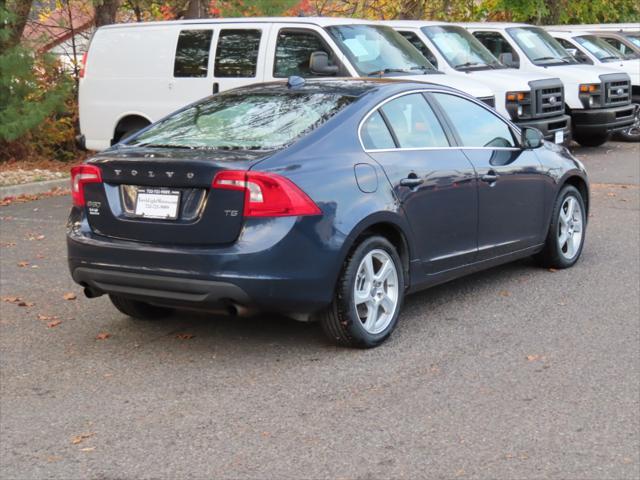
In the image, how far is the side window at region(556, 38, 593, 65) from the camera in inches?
785

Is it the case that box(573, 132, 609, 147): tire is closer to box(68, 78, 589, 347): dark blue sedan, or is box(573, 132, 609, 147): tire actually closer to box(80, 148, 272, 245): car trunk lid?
box(68, 78, 589, 347): dark blue sedan

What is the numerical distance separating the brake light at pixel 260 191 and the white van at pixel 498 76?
9.36m

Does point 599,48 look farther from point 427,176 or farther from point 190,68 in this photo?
point 427,176

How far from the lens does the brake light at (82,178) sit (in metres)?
6.35

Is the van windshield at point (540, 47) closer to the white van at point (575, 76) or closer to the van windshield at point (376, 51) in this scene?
the white van at point (575, 76)

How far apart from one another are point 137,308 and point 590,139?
13.8 m

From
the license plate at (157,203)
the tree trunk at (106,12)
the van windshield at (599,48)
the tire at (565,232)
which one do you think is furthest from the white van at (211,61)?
the van windshield at (599,48)

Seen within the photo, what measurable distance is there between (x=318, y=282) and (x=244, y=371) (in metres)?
0.65

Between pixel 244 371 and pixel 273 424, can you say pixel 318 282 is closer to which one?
pixel 244 371

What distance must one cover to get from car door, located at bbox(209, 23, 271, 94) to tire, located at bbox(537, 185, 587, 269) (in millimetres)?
5145

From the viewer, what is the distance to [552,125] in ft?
53.5

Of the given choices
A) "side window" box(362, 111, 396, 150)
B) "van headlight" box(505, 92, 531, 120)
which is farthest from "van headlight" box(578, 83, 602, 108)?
"side window" box(362, 111, 396, 150)

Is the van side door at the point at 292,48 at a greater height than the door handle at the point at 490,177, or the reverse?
the van side door at the point at 292,48

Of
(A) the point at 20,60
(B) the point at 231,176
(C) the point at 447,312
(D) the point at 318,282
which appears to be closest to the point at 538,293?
(C) the point at 447,312
